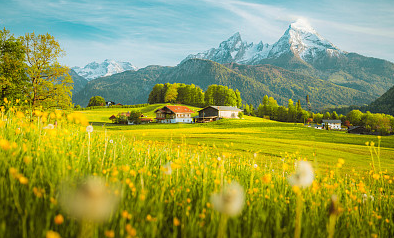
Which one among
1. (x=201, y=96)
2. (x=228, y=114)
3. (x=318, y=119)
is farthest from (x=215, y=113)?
(x=318, y=119)

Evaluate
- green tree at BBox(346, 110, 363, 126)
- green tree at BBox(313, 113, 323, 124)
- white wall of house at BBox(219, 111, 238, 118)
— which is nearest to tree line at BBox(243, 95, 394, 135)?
green tree at BBox(346, 110, 363, 126)

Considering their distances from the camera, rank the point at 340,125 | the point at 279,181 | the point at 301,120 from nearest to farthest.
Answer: the point at 279,181, the point at 301,120, the point at 340,125

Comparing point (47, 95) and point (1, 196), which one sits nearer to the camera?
point (1, 196)

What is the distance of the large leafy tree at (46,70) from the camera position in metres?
23.4

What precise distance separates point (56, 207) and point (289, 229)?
8.35 feet

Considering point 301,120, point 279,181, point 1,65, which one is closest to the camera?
point 279,181

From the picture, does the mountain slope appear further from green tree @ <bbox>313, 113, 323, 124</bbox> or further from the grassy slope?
the grassy slope

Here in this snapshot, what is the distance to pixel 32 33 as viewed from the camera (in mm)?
23781

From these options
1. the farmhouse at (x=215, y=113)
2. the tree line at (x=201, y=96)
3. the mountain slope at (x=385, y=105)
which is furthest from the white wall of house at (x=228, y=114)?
the mountain slope at (x=385, y=105)

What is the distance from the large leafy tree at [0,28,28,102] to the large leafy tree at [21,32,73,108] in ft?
2.07

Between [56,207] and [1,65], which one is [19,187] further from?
[1,65]

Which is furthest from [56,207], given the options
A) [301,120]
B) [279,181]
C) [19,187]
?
[301,120]

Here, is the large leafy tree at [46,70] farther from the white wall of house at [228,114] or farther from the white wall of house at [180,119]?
the white wall of house at [228,114]

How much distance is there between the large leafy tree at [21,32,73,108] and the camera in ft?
76.7
